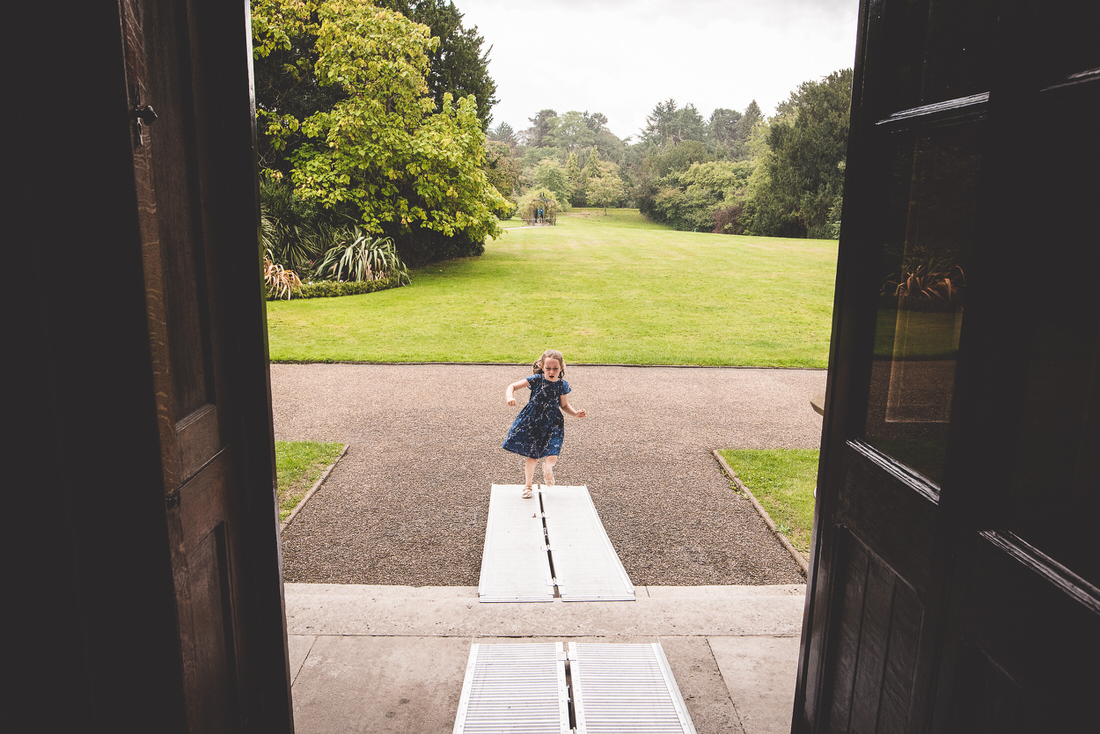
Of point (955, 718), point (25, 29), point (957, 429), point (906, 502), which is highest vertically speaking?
point (25, 29)

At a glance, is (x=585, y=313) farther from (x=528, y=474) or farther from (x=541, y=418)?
(x=528, y=474)

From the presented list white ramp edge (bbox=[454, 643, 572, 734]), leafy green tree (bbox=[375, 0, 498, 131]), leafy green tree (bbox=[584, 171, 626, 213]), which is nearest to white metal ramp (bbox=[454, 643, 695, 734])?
white ramp edge (bbox=[454, 643, 572, 734])

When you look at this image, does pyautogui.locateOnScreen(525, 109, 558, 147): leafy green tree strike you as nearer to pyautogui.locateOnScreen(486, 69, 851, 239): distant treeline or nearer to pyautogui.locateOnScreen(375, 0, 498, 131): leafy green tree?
pyautogui.locateOnScreen(486, 69, 851, 239): distant treeline

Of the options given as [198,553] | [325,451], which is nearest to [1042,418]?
[198,553]

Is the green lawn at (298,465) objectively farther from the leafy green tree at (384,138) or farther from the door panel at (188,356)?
the leafy green tree at (384,138)

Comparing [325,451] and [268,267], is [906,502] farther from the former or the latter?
[268,267]

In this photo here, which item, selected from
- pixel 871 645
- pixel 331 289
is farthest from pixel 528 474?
pixel 331 289

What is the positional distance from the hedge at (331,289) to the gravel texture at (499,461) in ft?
19.5

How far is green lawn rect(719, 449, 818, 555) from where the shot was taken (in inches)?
203

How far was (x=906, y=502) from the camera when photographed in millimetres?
1759

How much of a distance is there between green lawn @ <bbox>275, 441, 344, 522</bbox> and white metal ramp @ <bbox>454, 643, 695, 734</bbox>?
271 cm

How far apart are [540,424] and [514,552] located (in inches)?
48.8

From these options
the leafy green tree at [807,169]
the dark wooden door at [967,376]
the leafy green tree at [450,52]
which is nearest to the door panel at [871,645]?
the dark wooden door at [967,376]

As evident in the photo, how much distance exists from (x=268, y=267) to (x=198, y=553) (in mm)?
14662
